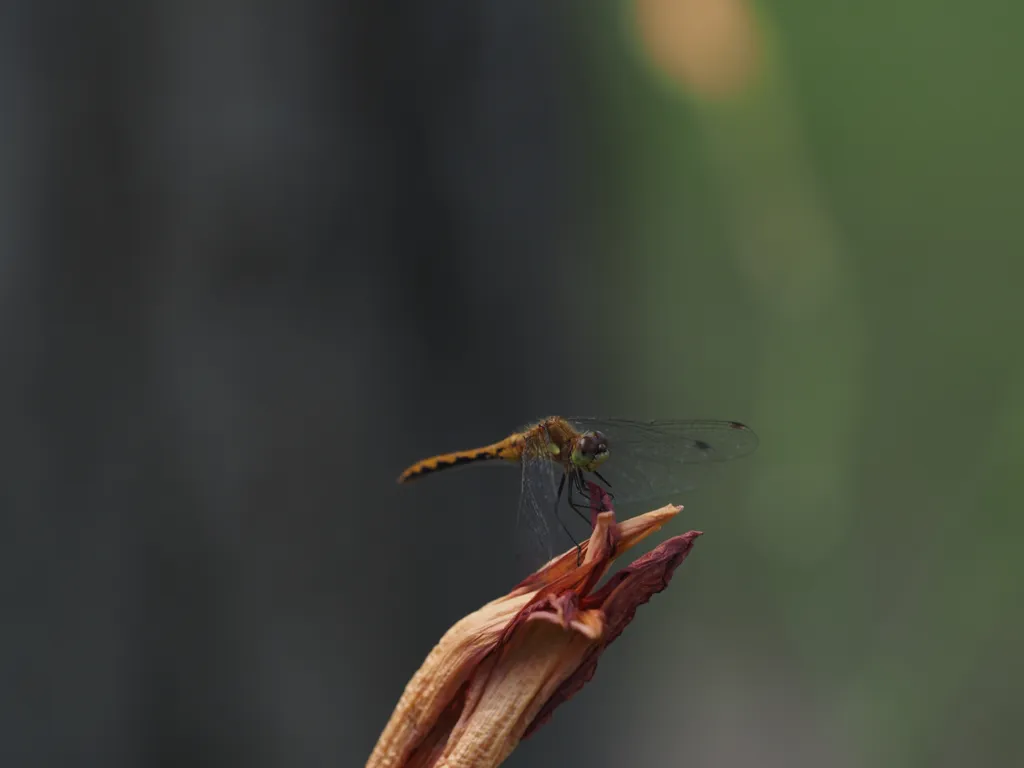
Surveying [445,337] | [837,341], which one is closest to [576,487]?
[445,337]

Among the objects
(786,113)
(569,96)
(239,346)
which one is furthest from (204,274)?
(786,113)

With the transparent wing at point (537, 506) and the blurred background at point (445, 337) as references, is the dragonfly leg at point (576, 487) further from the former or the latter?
the blurred background at point (445, 337)

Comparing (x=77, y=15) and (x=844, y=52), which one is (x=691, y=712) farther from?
(x=77, y=15)

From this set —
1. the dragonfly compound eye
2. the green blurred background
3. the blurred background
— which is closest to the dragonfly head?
the dragonfly compound eye

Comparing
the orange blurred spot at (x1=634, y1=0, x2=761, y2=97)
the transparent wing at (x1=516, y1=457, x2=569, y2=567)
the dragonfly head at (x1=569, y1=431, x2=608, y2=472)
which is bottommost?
the transparent wing at (x1=516, y1=457, x2=569, y2=567)

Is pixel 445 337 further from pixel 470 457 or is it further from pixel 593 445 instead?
pixel 593 445

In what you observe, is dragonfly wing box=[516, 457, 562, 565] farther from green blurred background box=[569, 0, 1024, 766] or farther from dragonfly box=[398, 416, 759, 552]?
green blurred background box=[569, 0, 1024, 766]

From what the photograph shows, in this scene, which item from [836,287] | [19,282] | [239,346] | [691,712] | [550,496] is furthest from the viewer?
[691,712]
